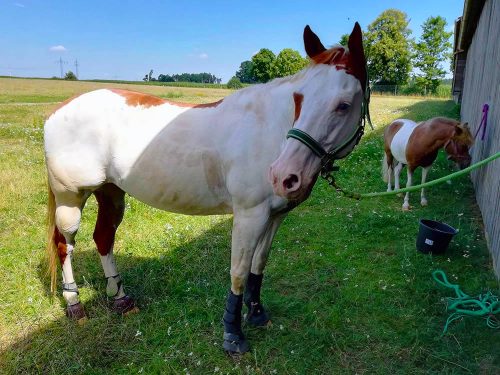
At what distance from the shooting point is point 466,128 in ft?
16.0

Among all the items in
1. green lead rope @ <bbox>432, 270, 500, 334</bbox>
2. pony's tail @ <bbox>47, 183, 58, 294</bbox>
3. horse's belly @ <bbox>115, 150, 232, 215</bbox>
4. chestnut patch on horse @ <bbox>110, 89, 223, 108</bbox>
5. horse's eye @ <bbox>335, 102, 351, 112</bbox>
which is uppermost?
chestnut patch on horse @ <bbox>110, 89, 223, 108</bbox>

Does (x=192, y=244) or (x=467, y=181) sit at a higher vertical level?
(x=467, y=181)

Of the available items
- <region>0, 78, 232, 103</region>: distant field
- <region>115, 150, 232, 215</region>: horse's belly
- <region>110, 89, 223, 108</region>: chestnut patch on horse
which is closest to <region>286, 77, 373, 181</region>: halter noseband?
<region>115, 150, 232, 215</region>: horse's belly

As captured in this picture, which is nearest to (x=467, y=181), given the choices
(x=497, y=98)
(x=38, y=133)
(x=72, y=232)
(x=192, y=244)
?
(x=497, y=98)

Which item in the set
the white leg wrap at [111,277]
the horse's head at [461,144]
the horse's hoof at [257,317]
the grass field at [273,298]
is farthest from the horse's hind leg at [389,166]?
the white leg wrap at [111,277]

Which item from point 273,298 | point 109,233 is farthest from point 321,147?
point 109,233

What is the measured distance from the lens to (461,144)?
16.2 ft

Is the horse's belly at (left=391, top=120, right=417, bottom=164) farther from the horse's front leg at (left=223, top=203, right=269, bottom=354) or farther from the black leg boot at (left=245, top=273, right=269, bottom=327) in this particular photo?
the horse's front leg at (left=223, top=203, right=269, bottom=354)

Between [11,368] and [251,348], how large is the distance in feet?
5.48

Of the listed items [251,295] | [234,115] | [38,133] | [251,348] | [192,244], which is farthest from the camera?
[38,133]

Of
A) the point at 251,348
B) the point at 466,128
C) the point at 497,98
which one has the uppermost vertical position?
the point at 497,98

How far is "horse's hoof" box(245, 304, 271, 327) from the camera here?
9.34 feet

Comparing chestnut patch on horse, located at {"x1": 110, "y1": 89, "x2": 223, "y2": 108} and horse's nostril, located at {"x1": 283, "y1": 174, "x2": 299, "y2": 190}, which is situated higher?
chestnut patch on horse, located at {"x1": 110, "y1": 89, "x2": 223, "y2": 108}

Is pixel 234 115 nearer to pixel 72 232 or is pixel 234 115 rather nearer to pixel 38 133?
pixel 72 232
